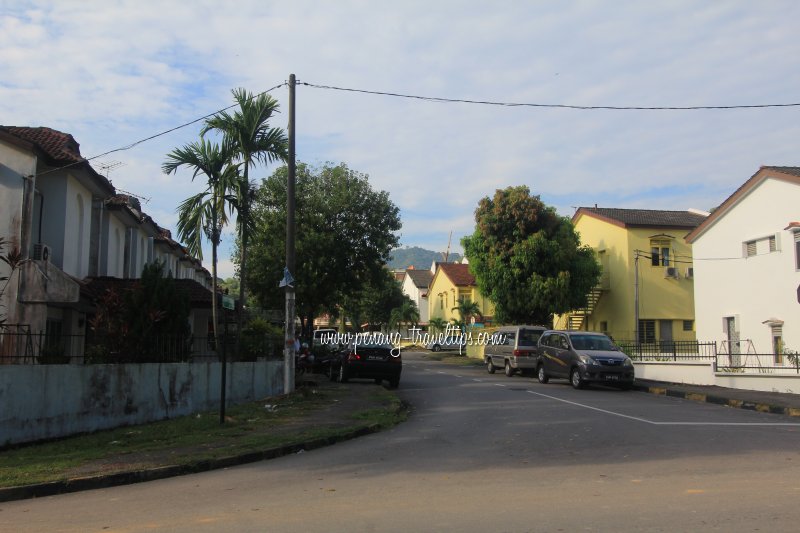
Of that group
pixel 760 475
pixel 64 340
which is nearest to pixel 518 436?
pixel 760 475

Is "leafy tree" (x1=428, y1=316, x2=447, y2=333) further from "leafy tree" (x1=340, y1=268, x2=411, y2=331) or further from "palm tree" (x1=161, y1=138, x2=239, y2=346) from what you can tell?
"palm tree" (x1=161, y1=138, x2=239, y2=346)

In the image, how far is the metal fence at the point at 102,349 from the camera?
11766 mm

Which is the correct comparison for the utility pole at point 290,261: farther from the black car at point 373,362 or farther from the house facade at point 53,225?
the black car at point 373,362

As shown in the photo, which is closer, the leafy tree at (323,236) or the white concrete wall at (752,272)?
the white concrete wall at (752,272)

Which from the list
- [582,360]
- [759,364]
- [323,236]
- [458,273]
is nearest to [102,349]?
[582,360]

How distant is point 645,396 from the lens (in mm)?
20562

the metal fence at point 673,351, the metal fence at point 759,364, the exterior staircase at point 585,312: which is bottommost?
the metal fence at point 759,364

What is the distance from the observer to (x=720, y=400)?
1883 cm

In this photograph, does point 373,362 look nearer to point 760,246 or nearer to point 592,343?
point 592,343

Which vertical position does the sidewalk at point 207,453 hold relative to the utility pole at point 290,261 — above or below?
below

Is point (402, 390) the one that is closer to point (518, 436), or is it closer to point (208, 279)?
point (518, 436)

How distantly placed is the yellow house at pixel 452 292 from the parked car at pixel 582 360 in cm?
3535

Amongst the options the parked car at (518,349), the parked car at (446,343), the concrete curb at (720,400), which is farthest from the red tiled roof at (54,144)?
the parked car at (446,343)

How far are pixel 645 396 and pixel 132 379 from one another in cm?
1450
